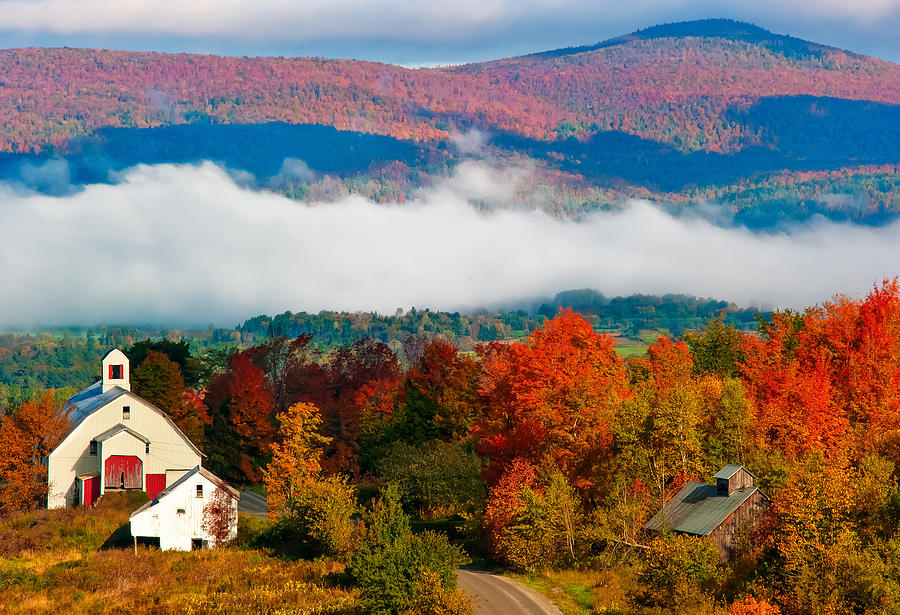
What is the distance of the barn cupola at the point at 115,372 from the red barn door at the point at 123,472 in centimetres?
1243

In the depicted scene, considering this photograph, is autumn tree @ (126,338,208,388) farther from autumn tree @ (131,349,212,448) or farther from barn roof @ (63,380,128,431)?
barn roof @ (63,380,128,431)

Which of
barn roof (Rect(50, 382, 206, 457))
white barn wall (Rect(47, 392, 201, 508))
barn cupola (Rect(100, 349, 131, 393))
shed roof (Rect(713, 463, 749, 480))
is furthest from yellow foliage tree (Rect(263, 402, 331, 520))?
shed roof (Rect(713, 463, 749, 480))

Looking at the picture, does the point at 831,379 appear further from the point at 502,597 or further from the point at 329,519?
the point at 329,519

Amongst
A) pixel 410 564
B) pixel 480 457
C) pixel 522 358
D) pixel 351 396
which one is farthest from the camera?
pixel 351 396

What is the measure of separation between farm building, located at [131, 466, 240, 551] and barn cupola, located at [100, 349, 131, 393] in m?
30.7

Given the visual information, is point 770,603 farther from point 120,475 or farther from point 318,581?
point 120,475

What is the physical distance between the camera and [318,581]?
2694 inches

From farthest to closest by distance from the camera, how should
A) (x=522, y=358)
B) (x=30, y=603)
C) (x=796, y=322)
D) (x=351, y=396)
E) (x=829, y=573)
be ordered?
1. (x=351, y=396)
2. (x=796, y=322)
3. (x=522, y=358)
4. (x=30, y=603)
5. (x=829, y=573)

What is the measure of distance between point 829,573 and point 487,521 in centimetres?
2631

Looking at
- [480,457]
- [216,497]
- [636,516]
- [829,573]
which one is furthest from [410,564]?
[480,457]

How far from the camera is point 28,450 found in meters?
98.8

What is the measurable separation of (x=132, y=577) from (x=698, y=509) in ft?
121

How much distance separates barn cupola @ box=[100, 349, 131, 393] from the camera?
110 meters

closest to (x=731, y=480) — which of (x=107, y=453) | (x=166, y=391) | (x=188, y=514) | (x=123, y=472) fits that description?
(x=188, y=514)
